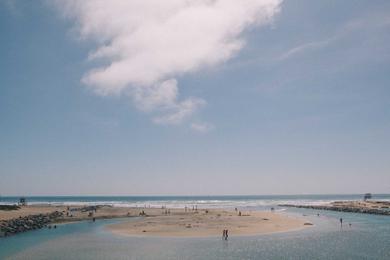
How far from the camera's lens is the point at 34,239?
58250 millimetres

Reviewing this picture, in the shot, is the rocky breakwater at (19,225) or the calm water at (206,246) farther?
the rocky breakwater at (19,225)

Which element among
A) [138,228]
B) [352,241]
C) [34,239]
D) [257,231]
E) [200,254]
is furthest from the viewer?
[138,228]

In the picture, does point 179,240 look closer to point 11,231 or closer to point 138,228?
point 138,228

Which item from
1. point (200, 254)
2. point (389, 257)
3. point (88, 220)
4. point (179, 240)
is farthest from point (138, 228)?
point (389, 257)

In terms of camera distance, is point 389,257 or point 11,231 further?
point 11,231

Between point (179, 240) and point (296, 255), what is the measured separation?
1771 centimetres

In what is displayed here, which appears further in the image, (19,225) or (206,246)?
(19,225)

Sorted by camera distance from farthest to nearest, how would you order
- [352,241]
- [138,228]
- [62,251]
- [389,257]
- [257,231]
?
[138,228] → [257,231] → [352,241] → [62,251] → [389,257]

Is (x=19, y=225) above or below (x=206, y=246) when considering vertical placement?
above

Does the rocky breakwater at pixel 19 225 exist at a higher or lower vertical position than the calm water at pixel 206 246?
higher

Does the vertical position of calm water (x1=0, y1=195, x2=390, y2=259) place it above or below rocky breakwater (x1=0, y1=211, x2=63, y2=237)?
below

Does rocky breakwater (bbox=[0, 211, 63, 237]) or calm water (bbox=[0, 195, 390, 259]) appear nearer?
calm water (bbox=[0, 195, 390, 259])

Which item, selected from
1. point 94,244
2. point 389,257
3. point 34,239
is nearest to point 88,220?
point 34,239

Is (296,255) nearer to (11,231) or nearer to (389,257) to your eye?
→ (389,257)
